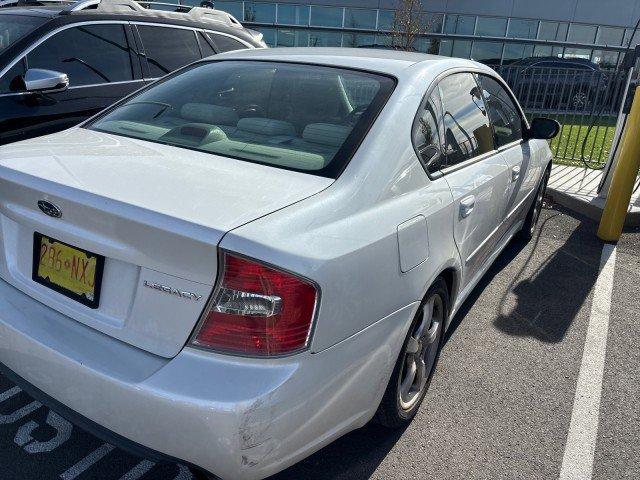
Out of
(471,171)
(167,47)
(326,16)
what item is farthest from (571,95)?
(326,16)

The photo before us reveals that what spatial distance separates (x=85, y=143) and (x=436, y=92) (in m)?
1.66

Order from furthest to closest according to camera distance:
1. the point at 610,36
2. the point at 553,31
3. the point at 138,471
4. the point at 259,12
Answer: the point at 610,36 → the point at 553,31 → the point at 259,12 → the point at 138,471

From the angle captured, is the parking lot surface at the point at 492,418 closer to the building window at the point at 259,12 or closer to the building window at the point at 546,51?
the building window at the point at 259,12

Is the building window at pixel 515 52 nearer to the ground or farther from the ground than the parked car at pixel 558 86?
farther from the ground

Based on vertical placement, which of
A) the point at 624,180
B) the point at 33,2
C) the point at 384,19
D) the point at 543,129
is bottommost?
the point at 624,180

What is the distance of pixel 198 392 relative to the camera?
1603 mm

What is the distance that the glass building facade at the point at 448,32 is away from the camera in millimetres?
17703

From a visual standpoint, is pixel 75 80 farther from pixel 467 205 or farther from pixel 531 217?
pixel 531 217

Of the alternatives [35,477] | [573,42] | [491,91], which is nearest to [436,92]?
[491,91]

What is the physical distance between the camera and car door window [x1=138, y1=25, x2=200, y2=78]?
4965mm

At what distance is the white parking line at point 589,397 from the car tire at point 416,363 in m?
0.70

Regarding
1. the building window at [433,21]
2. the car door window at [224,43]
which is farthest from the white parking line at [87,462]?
the building window at [433,21]

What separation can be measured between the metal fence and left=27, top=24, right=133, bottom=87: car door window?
680 centimetres

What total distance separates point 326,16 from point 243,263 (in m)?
18.1
